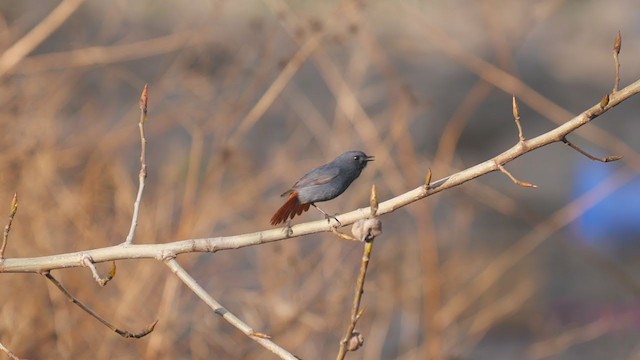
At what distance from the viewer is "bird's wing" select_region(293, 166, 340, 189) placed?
10.9 ft

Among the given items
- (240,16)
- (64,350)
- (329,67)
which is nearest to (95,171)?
(64,350)

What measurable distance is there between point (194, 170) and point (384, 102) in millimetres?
8407

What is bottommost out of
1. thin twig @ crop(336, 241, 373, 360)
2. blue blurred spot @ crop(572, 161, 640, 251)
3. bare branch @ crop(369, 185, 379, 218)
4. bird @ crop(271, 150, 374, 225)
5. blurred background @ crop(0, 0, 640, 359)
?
thin twig @ crop(336, 241, 373, 360)

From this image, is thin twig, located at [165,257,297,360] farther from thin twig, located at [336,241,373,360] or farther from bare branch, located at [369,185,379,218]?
bare branch, located at [369,185,379,218]

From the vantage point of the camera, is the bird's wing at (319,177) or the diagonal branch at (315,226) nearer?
the diagonal branch at (315,226)

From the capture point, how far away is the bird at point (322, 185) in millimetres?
3316

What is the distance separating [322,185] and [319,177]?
0.04 metres

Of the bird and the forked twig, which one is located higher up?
the bird

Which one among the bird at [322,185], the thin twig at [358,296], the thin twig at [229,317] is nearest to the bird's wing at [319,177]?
the bird at [322,185]

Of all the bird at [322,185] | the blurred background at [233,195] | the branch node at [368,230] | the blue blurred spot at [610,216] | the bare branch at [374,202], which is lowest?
the branch node at [368,230]

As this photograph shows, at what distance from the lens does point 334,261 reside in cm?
667

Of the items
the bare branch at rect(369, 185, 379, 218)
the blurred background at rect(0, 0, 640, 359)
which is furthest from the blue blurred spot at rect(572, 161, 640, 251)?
the bare branch at rect(369, 185, 379, 218)

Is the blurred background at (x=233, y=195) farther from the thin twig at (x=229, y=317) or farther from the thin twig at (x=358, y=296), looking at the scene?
the thin twig at (x=358, y=296)

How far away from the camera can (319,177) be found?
131 inches
